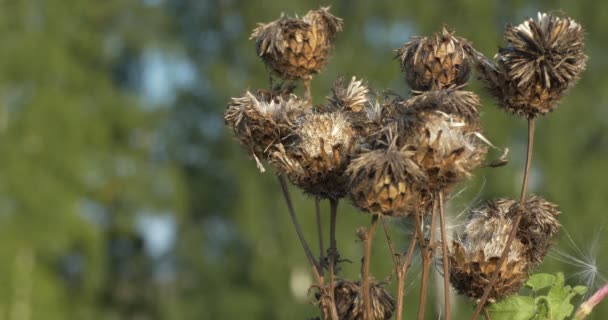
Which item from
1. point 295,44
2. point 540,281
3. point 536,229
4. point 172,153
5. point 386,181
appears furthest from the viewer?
point 172,153

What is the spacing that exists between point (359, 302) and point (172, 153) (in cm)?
1290

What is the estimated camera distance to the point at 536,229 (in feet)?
6.81

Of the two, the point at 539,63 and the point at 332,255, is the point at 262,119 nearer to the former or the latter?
the point at 332,255

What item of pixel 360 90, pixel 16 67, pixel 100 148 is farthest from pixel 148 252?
pixel 360 90

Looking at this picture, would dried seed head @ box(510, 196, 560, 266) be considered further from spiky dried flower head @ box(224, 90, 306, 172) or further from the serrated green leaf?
spiky dried flower head @ box(224, 90, 306, 172)

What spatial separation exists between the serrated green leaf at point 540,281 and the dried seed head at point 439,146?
→ 40 cm

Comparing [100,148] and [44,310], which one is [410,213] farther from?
[100,148]

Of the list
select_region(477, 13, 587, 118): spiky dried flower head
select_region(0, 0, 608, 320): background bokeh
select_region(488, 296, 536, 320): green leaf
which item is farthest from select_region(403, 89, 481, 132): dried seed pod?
select_region(0, 0, 608, 320): background bokeh

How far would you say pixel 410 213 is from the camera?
192 centimetres

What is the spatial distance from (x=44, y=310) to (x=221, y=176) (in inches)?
104

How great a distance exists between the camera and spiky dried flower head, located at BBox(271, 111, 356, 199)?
2.01 metres

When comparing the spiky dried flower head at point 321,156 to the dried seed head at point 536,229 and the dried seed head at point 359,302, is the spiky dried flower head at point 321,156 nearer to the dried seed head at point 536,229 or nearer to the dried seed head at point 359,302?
the dried seed head at point 359,302

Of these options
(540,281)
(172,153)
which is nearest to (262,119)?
(540,281)

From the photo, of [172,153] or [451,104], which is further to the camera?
[172,153]
